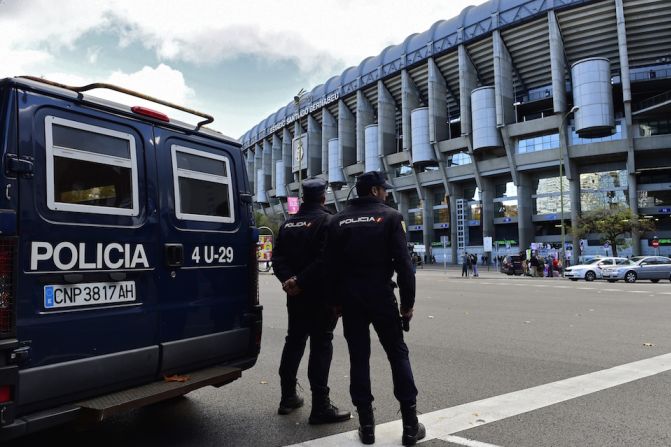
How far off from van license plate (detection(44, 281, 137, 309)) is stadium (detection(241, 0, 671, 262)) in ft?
117

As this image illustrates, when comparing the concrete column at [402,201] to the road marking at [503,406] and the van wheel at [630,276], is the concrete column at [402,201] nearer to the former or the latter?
the van wheel at [630,276]

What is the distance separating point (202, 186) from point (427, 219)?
5901 cm

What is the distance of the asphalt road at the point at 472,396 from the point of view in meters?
3.71

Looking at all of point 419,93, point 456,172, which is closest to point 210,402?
point 456,172

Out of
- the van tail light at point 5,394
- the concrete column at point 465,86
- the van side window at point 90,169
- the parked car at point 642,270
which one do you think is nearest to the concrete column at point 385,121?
the concrete column at point 465,86

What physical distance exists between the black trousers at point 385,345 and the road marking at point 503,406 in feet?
1.12

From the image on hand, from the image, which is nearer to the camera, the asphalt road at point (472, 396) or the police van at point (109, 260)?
the police van at point (109, 260)

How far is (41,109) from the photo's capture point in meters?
2.96

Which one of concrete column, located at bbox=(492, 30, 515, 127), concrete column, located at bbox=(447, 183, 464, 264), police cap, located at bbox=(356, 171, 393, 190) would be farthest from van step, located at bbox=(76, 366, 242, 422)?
concrete column, located at bbox=(447, 183, 464, 264)

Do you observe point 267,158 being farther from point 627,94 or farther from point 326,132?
point 627,94

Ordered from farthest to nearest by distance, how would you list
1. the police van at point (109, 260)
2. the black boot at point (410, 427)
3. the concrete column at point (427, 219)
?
the concrete column at point (427, 219), the black boot at point (410, 427), the police van at point (109, 260)

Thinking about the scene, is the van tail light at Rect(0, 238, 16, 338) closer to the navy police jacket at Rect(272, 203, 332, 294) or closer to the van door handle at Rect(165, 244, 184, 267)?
the van door handle at Rect(165, 244, 184, 267)

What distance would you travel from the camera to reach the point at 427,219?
202 feet

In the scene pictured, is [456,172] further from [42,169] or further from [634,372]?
[42,169]
